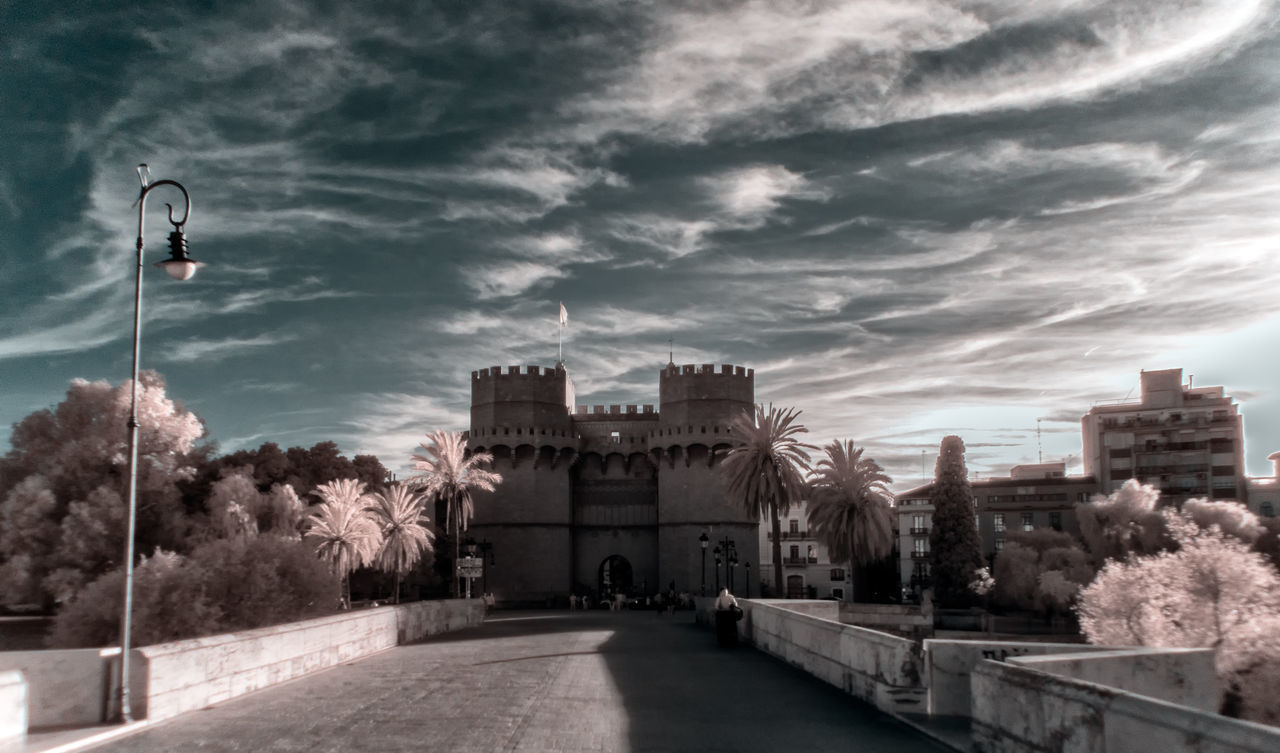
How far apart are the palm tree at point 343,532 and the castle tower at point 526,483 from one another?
1531cm

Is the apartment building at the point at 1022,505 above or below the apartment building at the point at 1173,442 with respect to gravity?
below

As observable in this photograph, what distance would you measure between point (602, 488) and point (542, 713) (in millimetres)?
54004

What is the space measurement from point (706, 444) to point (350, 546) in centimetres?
2393

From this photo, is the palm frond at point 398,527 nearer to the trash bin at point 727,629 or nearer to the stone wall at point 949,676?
the trash bin at point 727,629

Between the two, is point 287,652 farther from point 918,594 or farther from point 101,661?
point 918,594

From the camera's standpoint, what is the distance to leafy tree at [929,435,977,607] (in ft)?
198

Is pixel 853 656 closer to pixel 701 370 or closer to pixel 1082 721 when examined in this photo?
pixel 1082 721

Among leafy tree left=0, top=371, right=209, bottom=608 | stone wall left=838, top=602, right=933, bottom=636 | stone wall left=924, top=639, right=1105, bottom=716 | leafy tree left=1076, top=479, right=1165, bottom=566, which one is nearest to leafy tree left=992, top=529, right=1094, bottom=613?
leafy tree left=1076, top=479, right=1165, bottom=566

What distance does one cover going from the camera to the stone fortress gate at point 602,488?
200 ft

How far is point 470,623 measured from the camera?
33.8 m

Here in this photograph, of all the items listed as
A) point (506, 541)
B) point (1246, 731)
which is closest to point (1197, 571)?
point (1246, 731)

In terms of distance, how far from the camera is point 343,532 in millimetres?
44969

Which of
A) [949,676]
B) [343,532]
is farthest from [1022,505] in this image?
[949,676]

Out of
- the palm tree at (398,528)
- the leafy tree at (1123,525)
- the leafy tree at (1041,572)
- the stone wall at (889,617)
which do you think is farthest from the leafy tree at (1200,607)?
the palm tree at (398,528)
